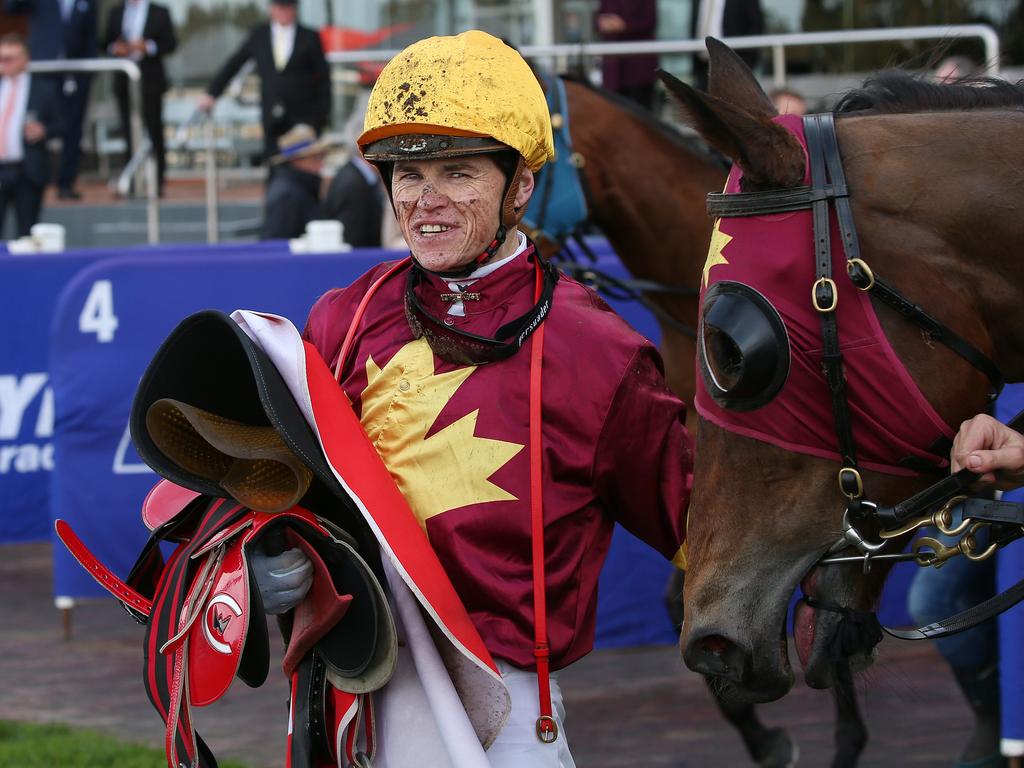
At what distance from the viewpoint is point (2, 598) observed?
6500 millimetres

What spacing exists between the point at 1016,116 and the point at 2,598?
5.52 meters

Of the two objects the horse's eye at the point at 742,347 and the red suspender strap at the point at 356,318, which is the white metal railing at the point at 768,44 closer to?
the red suspender strap at the point at 356,318

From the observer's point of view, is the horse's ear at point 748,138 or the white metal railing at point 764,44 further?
the white metal railing at point 764,44

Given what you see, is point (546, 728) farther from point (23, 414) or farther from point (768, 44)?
point (768, 44)

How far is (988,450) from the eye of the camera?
1957 mm

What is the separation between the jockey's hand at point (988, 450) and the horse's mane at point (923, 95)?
20.3 inches

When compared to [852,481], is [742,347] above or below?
above

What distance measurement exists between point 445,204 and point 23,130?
26.6ft

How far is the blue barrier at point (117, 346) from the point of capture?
18.8ft

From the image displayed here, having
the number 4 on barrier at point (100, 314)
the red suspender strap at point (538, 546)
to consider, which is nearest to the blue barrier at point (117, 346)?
the number 4 on barrier at point (100, 314)

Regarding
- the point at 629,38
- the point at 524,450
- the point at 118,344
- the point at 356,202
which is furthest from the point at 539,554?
the point at 629,38

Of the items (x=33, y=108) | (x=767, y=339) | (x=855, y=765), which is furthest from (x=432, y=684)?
(x=33, y=108)

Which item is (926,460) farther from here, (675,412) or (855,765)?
(855,765)

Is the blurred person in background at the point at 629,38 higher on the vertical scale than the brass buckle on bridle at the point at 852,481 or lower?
higher
